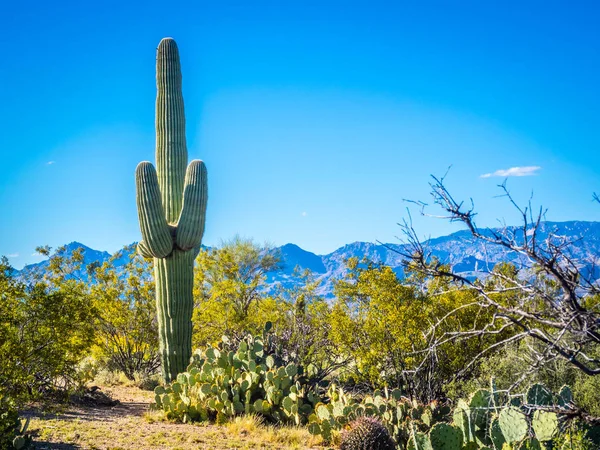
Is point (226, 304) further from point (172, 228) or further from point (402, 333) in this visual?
point (402, 333)

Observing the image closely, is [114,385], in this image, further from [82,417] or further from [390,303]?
[390,303]

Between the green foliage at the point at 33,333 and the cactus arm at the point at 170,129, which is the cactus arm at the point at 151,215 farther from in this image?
the green foliage at the point at 33,333

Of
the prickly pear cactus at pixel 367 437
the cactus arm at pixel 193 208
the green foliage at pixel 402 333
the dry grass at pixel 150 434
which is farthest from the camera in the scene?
the cactus arm at pixel 193 208

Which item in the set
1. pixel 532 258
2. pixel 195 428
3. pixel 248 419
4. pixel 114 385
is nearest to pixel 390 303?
pixel 248 419

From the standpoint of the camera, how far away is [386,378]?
10.8m

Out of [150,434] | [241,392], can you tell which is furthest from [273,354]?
[150,434]

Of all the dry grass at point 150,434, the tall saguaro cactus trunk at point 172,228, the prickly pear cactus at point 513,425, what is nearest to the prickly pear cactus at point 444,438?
the prickly pear cactus at point 513,425

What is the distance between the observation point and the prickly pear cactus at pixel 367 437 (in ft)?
23.9

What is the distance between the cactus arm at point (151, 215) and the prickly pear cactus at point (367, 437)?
5823 millimetres

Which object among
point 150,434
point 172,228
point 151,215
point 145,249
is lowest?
point 150,434

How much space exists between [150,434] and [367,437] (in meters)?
3.36

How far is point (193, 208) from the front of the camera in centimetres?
1185

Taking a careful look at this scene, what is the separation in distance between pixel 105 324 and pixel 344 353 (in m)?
7.46

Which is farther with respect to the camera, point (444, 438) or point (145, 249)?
point (145, 249)
